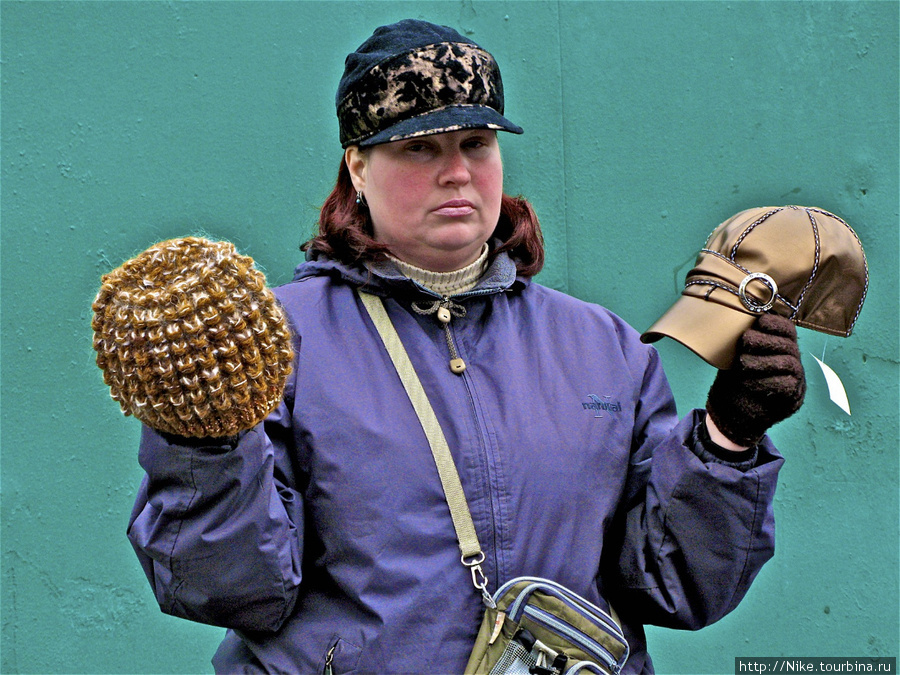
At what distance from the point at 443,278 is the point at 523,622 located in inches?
27.5

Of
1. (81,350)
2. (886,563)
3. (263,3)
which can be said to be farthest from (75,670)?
(886,563)

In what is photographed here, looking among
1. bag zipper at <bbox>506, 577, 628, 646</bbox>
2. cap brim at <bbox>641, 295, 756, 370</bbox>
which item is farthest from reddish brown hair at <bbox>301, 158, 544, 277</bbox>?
bag zipper at <bbox>506, 577, 628, 646</bbox>

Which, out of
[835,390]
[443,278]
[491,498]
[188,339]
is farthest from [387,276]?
[835,390]

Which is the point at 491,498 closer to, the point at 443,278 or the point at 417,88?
the point at 443,278

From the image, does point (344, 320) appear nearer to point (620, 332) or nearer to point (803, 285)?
point (620, 332)

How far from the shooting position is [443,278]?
2102 mm

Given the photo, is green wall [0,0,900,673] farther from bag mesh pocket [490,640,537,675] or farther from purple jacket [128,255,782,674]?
bag mesh pocket [490,640,537,675]

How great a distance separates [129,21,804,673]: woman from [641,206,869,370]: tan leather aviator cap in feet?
0.18

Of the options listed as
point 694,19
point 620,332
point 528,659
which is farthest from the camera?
point 694,19

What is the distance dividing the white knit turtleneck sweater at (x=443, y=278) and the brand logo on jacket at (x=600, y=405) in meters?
0.34

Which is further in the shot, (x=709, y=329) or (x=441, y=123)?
(x=441, y=123)

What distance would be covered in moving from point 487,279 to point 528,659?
75 centimetres

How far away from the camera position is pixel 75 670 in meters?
2.90

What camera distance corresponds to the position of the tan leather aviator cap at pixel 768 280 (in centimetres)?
185
